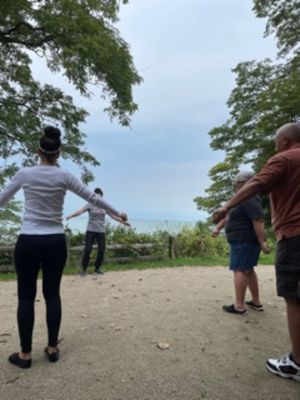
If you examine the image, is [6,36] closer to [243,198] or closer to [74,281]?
[74,281]

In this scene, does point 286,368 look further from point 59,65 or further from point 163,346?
point 59,65

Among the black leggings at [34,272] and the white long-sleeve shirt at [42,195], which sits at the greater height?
the white long-sleeve shirt at [42,195]

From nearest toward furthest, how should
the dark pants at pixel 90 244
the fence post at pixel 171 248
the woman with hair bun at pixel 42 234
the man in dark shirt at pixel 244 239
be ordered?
the woman with hair bun at pixel 42 234 → the man in dark shirt at pixel 244 239 → the dark pants at pixel 90 244 → the fence post at pixel 171 248

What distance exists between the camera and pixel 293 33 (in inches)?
626

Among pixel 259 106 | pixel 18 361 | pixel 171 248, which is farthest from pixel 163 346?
pixel 259 106

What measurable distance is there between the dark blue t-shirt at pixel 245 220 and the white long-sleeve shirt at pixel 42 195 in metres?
2.24

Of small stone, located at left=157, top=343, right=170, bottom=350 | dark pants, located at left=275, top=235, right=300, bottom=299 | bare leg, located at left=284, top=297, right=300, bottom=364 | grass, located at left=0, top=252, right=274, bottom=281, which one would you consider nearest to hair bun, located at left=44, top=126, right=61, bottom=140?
dark pants, located at left=275, top=235, right=300, bottom=299

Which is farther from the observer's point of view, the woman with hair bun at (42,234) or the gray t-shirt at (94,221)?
the gray t-shirt at (94,221)

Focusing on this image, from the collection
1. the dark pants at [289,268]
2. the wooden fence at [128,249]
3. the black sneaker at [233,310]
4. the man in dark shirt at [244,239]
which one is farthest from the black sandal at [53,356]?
the wooden fence at [128,249]

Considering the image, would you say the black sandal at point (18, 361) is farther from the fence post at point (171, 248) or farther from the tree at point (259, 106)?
the tree at point (259, 106)

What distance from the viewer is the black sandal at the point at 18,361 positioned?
3383 mm

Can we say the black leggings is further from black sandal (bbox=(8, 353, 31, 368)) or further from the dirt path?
the dirt path

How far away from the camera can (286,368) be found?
328cm

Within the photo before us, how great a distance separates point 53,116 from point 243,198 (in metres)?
13.1
